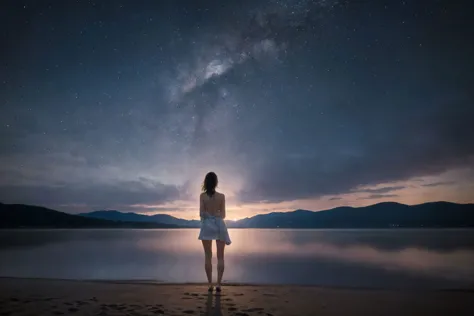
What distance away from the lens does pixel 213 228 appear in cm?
991

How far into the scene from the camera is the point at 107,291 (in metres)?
10.7

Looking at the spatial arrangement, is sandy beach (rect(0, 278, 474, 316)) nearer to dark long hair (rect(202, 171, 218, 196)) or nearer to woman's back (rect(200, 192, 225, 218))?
woman's back (rect(200, 192, 225, 218))

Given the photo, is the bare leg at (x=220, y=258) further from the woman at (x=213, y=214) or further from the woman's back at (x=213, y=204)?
the woman's back at (x=213, y=204)

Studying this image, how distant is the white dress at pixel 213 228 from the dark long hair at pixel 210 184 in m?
0.62

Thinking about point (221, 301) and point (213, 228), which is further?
point (213, 228)

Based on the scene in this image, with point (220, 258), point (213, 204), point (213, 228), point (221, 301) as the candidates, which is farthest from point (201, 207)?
point (221, 301)

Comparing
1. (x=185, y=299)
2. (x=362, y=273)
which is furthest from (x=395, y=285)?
(x=185, y=299)

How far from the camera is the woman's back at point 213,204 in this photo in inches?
397

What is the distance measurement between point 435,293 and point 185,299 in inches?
295

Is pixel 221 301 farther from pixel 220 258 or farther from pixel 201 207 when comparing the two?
pixel 201 207

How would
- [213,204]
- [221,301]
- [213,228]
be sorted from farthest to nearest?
1. [213,204]
2. [213,228]
3. [221,301]

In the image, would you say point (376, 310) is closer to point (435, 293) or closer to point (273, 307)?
point (273, 307)

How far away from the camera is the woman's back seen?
1008 centimetres

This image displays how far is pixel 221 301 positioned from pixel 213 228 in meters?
1.87
